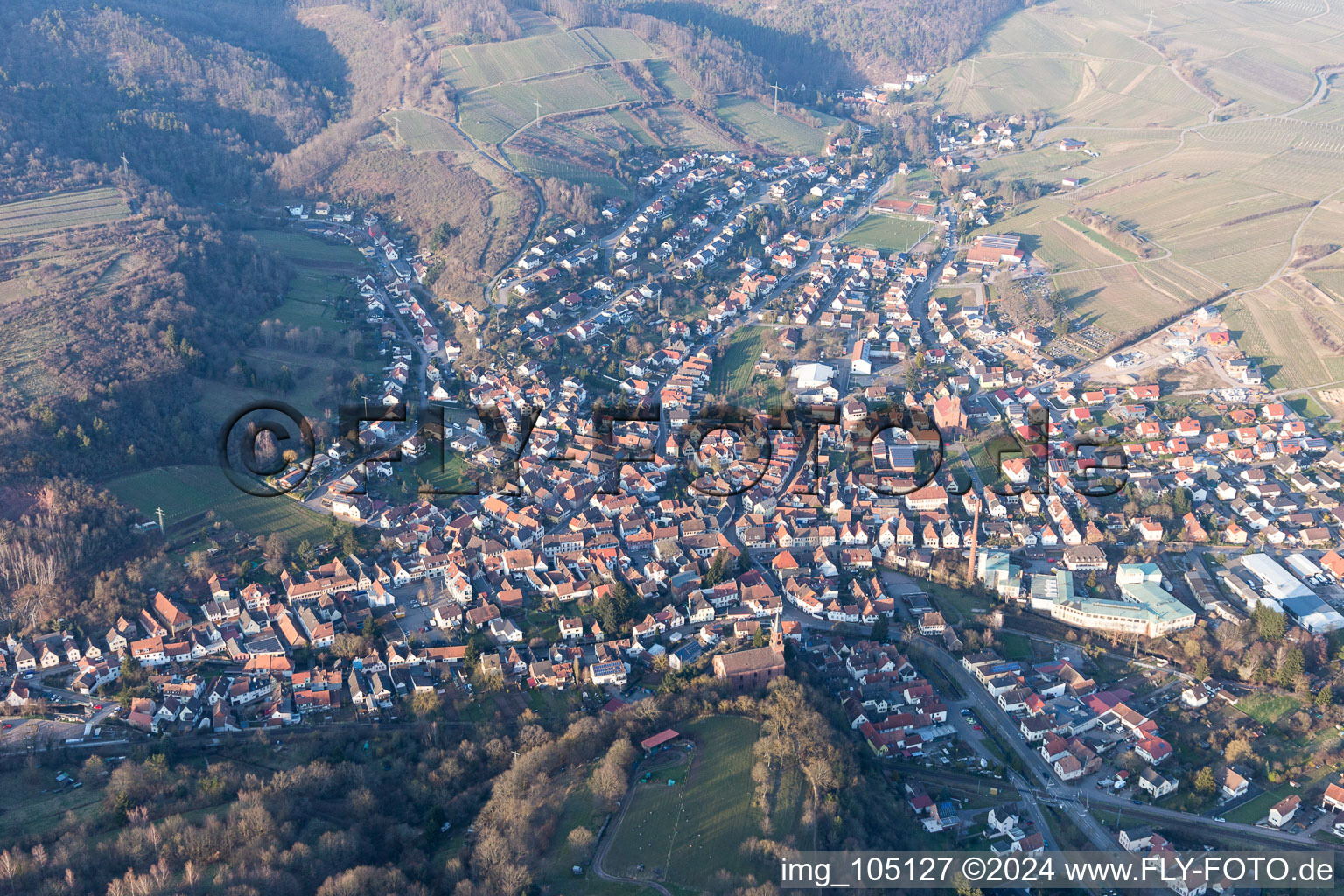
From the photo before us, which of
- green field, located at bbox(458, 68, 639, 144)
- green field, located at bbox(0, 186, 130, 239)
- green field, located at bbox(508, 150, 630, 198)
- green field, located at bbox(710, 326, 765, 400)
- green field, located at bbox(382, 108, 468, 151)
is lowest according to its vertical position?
green field, located at bbox(710, 326, 765, 400)

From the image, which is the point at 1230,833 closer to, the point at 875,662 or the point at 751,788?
the point at 875,662

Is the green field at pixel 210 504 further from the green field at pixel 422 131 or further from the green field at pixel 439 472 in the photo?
the green field at pixel 422 131

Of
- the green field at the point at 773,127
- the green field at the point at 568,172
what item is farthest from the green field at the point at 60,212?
the green field at the point at 773,127

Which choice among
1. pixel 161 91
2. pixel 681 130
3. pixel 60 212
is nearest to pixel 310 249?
pixel 60 212

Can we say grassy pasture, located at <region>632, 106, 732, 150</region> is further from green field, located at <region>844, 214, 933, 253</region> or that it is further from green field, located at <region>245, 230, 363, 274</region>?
green field, located at <region>245, 230, 363, 274</region>

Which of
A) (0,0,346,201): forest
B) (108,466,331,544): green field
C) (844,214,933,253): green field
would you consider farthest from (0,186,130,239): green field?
(844,214,933,253): green field

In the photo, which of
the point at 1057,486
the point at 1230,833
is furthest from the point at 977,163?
the point at 1230,833
